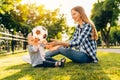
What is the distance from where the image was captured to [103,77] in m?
4.33

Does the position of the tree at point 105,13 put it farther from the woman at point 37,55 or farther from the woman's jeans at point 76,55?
the woman at point 37,55

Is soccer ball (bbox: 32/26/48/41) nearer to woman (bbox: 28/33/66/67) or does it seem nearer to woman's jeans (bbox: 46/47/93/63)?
woman (bbox: 28/33/66/67)

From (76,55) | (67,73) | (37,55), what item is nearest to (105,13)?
(76,55)

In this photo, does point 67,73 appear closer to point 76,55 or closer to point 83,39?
point 83,39

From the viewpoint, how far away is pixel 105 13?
47.9 meters

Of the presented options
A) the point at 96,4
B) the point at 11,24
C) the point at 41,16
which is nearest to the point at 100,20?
the point at 96,4

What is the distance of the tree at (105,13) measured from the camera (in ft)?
150

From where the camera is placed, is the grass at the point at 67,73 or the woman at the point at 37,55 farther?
the woman at the point at 37,55

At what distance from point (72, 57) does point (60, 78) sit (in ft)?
7.16

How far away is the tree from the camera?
45.7m

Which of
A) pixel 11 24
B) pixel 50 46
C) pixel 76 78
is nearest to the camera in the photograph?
pixel 76 78

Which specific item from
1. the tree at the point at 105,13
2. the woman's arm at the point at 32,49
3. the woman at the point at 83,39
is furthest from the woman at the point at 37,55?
the tree at the point at 105,13

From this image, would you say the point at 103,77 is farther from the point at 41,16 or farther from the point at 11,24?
the point at 41,16

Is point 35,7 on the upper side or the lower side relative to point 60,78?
upper
